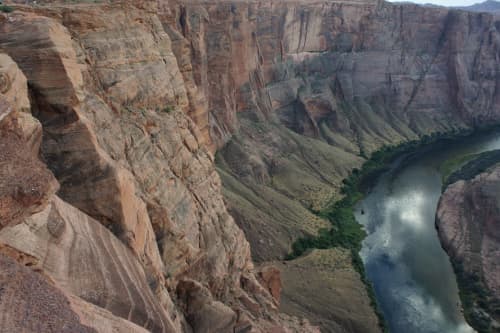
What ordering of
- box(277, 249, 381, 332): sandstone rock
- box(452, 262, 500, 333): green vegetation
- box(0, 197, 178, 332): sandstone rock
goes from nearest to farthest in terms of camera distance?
1. box(0, 197, 178, 332): sandstone rock
2. box(277, 249, 381, 332): sandstone rock
3. box(452, 262, 500, 333): green vegetation

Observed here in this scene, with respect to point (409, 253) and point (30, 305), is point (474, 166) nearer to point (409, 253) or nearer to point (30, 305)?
point (409, 253)

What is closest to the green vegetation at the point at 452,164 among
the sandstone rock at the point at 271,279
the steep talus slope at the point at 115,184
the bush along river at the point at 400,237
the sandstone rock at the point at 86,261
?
the bush along river at the point at 400,237

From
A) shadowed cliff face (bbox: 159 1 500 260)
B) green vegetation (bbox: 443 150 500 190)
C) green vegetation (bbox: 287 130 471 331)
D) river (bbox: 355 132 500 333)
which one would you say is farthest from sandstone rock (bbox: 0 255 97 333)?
green vegetation (bbox: 443 150 500 190)

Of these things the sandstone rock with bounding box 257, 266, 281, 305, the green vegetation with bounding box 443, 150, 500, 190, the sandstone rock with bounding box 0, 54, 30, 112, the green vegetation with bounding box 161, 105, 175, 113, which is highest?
the sandstone rock with bounding box 0, 54, 30, 112

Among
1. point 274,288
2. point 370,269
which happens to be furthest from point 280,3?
point 274,288

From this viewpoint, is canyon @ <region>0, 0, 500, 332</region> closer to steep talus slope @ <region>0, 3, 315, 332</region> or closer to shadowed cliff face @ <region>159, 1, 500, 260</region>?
steep talus slope @ <region>0, 3, 315, 332</region>

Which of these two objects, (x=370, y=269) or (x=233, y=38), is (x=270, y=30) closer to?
(x=233, y=38)

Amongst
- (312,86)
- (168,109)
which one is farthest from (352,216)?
(312,86)
